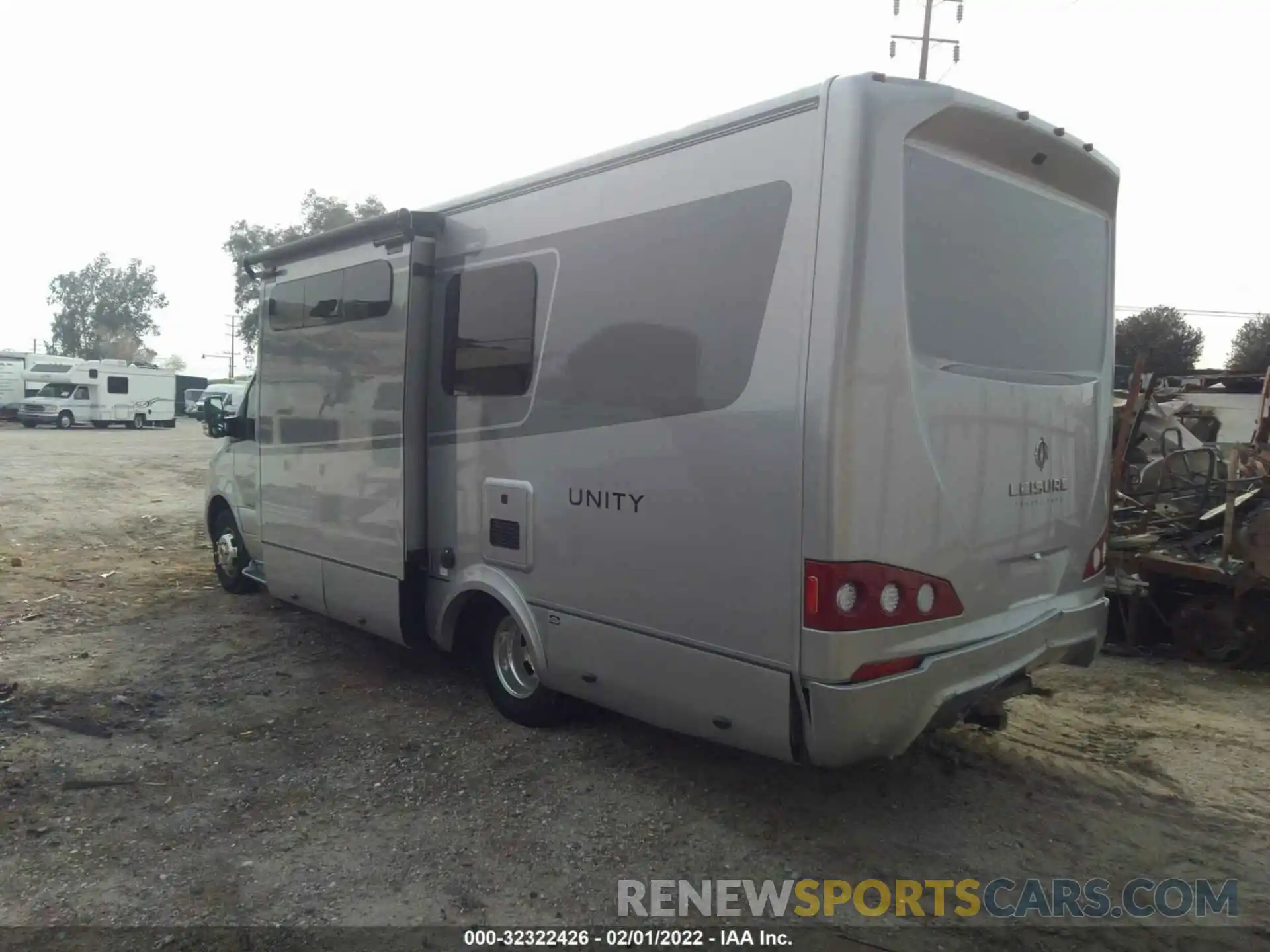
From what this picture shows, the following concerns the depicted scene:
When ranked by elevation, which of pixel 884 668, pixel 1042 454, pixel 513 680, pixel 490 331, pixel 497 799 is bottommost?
pixel 497 799

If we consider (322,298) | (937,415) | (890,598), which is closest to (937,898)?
(890,598)

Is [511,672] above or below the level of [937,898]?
above

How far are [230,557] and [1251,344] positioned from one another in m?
39.8

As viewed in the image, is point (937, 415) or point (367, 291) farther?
point (367, 291)

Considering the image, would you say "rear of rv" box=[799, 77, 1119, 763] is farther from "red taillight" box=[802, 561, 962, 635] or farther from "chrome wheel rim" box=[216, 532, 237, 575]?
"chrome wheel rim" box=[216, 532, 237, 575]

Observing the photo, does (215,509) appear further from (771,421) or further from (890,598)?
(890,598)

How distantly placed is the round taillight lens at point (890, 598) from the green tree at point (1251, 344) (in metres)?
36.3

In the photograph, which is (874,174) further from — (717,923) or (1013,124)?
(717,923)

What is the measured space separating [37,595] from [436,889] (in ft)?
21.0

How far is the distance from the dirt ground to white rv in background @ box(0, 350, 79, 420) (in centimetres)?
3485

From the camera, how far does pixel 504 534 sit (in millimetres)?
4742

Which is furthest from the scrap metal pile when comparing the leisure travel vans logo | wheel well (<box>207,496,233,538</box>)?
wheel well (<box>207,496,233,538</box>)

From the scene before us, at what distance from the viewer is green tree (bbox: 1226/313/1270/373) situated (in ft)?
110

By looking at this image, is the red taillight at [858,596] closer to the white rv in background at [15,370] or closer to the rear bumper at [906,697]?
the rear bumper at [906,697]
